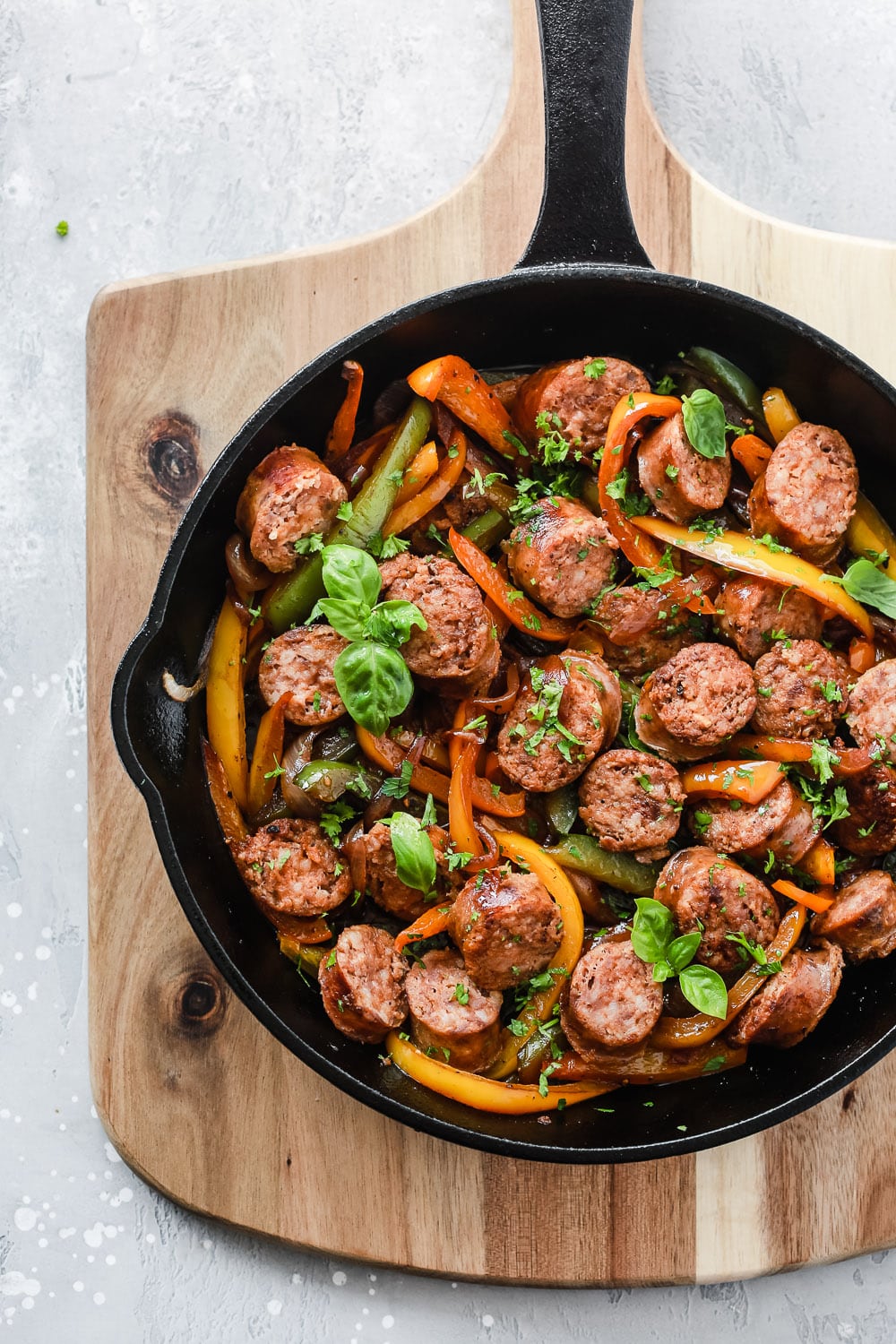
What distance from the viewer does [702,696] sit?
3.03 meters

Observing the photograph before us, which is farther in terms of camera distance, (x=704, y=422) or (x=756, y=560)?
(x=756, y=560)

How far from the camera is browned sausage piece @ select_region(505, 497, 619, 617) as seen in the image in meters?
3.04

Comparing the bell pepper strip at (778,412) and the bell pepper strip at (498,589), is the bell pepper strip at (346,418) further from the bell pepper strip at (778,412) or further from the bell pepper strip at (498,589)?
the bell pepper strip at (778,412)

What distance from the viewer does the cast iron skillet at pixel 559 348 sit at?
285 cm

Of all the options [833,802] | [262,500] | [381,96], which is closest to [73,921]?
[262,500]

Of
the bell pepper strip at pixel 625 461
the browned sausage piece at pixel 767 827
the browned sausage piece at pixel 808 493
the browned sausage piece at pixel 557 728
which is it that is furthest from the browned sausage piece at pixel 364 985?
the browned sausage piece at pixel 808 493

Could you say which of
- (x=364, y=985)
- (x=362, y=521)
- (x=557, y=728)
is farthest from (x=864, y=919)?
(x=362, y=521)

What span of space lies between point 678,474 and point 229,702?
138cm

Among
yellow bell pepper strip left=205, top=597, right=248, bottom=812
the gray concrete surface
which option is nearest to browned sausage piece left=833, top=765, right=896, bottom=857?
yellow bell pepper strip left=205, top=597, right=248, bottom=812

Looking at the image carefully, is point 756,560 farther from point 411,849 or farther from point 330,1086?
point 330,1086

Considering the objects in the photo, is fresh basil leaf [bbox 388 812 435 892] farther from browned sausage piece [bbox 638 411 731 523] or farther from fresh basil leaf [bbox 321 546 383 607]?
browned sausage piece [bbox 638 411 731 523]

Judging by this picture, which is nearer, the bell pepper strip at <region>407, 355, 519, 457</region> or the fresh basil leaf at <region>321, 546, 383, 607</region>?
the fresh basil leaf at <region>321, 546, 383, 607</region>

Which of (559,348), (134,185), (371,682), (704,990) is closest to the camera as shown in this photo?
(371,682)

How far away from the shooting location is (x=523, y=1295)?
12.2 feet
